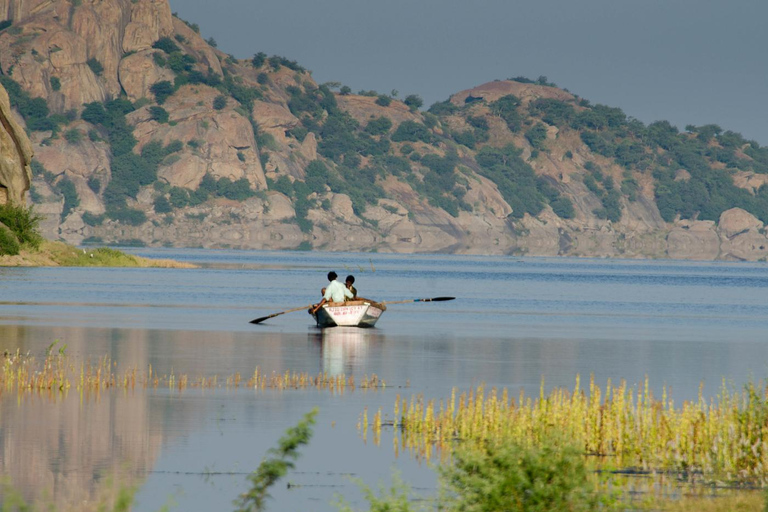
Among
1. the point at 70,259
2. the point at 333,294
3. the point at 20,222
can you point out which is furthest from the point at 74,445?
the point at 70,259

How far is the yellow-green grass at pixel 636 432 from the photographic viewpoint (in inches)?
692

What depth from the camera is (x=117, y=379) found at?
1034 inches

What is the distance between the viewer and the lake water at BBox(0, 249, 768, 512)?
1697cm

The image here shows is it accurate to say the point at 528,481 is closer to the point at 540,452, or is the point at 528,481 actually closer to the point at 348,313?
the point at 540,452

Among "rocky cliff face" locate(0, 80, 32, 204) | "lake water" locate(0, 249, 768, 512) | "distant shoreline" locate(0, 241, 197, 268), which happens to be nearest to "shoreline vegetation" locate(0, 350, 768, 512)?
"lake water" locate(0, 249, 768, 512)

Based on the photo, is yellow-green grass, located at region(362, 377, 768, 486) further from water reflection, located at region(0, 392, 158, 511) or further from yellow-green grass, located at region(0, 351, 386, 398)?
yellow-green grass, located at region(0, 351, 386, 398)

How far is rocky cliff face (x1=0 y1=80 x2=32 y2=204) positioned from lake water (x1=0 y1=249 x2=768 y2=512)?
11.3 metres

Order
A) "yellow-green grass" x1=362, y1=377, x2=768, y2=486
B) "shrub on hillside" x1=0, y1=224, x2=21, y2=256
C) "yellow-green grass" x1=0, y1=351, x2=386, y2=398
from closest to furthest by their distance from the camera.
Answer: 1. "yellow-green grass" x1=362, y1=377, x2=768, y2=486
2. "yellow-green grass" x1=0, y1=351, x2=386, y2=398
3. "shrub on hillside" x1=0, y1=224, x2=21, y2=256

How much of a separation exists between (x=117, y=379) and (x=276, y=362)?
21.4 ft

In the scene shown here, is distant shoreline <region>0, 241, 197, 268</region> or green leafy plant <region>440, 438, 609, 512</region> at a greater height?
distant shoreline <region>0, 241, 197, 268</region>

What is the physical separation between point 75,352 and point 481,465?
21704 mm

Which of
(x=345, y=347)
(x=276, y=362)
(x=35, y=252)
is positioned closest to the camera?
(x=276, y=362)

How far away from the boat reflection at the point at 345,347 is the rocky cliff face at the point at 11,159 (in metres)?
52.5

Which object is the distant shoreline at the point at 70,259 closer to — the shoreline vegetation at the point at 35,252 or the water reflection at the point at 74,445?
the shoreline vegetation at the point at 35,252
